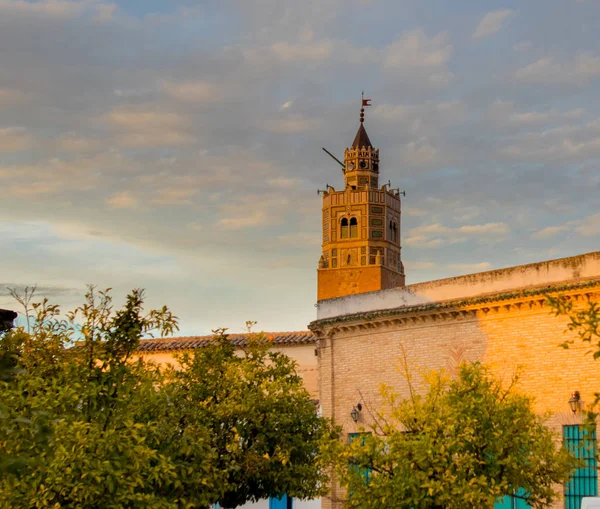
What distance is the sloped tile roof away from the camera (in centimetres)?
4266

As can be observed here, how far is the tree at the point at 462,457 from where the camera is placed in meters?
18.7

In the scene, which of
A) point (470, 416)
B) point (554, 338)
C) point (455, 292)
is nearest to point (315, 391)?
point (455, 292)

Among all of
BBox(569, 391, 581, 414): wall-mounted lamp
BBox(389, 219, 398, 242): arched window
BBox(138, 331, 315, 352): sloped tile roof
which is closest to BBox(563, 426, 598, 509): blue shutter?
BBox(569, 391, 581, 414): wall-mounted lamp

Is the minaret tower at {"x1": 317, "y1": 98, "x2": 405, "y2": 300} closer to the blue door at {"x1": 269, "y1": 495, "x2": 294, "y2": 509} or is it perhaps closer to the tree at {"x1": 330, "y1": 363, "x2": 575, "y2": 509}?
the blue door at {"x1": 269, "y1": 495, "x2": 294, "y2": 509}

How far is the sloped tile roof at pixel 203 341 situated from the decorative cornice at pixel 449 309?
1166cm

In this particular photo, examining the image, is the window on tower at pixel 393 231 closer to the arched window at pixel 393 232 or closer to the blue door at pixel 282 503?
the arched window at pixel 393 232

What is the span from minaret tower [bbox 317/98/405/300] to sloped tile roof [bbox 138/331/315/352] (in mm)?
53232

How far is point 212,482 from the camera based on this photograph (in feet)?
71.4

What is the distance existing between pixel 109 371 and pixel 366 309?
12805 millimetres

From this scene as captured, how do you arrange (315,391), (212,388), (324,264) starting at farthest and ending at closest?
1. (324,264)
2. (315,391)
3. (212,388)

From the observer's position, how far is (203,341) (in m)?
44.6

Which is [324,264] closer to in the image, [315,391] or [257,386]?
[315,391]

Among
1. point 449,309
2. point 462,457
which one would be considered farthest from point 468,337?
point 462,457

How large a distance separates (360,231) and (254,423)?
255 ft
